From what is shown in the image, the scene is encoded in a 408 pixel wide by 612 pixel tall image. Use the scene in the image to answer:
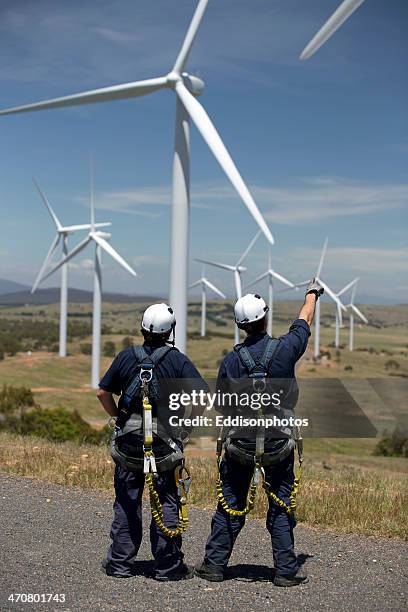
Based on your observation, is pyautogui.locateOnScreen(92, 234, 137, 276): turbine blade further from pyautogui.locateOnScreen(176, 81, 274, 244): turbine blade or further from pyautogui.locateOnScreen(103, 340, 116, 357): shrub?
pyautogui.locateOnScreen(103, 340, 116, 357): shrub

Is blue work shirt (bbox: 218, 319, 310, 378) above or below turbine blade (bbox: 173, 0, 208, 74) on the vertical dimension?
below

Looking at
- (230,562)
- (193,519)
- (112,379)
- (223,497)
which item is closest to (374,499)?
(193,519)

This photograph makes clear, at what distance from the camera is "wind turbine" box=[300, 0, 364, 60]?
16328 millimetres

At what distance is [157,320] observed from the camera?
25.1 ft

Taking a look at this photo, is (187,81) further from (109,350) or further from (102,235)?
(109,350)

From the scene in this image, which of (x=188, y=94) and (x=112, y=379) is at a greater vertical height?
(x=188, y=94)

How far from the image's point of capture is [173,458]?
765cm

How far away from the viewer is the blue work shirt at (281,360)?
24.3ft

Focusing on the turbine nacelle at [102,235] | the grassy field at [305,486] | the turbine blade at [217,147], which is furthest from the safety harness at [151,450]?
the turbine nacelle at [102,235]

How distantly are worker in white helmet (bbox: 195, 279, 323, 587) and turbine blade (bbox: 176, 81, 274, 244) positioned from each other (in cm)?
1026

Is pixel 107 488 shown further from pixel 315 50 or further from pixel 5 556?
pixel 315 50

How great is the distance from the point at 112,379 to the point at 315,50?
11.1 meters

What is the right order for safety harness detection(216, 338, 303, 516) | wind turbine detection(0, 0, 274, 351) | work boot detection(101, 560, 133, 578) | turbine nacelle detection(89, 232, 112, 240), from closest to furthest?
safety harness detection(216, 338, 303, 516) → work boot detection(101, 560, 133, 578) → wind turbine detection(0, 0, 274, 351) → turbine nacelle detection(89, 232, 112, 240)

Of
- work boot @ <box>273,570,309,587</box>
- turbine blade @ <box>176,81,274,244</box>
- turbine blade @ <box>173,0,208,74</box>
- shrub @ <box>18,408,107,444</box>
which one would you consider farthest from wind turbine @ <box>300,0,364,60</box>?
shrub @ <box>18,408,107,444</box>
